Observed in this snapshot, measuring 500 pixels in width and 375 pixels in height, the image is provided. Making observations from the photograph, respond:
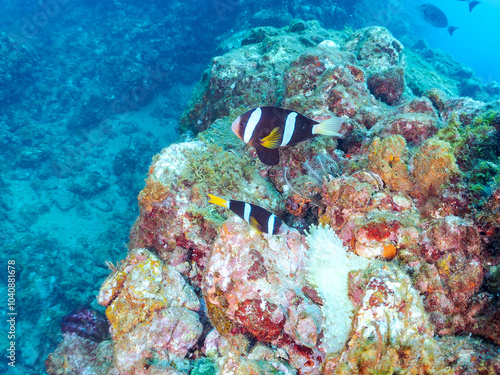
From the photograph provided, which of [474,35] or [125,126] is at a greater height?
[474,35]

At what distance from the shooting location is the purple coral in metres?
4.10

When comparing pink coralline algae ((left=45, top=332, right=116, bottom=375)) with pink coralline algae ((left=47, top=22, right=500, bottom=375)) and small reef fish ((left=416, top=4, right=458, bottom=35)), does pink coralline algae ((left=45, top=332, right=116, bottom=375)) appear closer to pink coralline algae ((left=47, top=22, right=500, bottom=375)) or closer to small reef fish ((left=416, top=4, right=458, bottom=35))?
pink coralline algae ((left=47, top=22, right=500, bottom=375))

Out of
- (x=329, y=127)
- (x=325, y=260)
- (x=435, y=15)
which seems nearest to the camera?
(x=329, y=127)

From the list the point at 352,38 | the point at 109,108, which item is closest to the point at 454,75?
the point at 352,38

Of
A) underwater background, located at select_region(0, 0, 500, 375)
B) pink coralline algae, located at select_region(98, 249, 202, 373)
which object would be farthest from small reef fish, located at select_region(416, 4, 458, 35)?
pink coralline algae, located at select_region(98, 249, 202, 373)

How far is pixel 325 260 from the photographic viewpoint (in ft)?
7.60

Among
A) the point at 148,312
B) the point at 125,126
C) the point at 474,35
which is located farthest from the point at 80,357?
the point at 474,35

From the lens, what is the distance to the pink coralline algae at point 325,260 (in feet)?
6.63

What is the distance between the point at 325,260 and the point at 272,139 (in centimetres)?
121

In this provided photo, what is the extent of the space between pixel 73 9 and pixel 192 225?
25570 millimetres

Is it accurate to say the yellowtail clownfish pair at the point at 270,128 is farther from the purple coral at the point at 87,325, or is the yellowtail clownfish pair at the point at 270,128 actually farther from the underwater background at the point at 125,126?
the purple coral at the point at 87,325

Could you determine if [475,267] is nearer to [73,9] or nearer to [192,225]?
[192,225]

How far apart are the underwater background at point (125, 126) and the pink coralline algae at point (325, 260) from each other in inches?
1.6

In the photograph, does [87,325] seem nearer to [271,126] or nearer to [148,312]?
[148,312]
